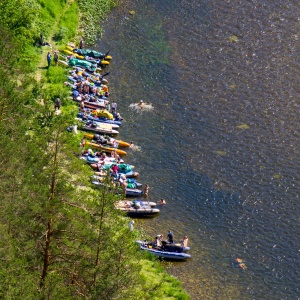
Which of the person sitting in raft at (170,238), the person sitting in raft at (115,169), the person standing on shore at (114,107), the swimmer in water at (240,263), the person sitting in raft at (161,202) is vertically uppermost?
the person standing on shore at (114,107)

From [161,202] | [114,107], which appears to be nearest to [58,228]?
[161,202]

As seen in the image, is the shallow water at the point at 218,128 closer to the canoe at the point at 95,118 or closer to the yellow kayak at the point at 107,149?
the canoe at the point at 95,118

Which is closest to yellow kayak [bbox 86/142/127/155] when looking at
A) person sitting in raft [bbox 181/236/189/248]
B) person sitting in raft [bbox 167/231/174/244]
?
person sitting in raft [bbox 167/231/174/244]

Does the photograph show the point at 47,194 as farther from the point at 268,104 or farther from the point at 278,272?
the point at 268,104

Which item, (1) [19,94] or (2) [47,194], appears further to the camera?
(1) [19,94]

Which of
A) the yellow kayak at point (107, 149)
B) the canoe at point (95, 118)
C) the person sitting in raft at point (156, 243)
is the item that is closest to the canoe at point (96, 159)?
the yellow kayak at point (107, 149)

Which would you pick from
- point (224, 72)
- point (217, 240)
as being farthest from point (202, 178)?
point (224, 72)

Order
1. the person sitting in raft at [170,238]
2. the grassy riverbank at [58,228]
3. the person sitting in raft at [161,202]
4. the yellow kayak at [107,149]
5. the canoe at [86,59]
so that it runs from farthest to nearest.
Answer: the canoe at [86,59] → the yellow kayak at [107,149] → the person sitting in raft at [161,202] → the person sitting in raft at [170,238] → the grassy riverbank at [58,228]

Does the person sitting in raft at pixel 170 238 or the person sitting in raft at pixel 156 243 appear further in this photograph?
the person sitting in raft at pixel 170 238

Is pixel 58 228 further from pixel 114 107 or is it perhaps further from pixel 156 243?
pixel 114 107
